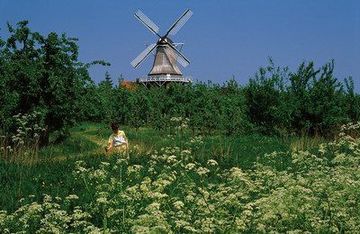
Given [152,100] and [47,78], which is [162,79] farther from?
[47,78]

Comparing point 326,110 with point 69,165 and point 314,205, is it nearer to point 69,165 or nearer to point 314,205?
point 69,165

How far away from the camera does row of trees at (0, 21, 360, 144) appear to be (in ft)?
68.4

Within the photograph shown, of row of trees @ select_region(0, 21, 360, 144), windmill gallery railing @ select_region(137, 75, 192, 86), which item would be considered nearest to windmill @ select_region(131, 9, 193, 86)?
windmill gallery railing @ select_region(137, 75, 192, 86)

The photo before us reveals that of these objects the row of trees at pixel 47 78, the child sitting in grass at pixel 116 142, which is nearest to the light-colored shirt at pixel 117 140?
the child sitting in grass at pixel 116 142

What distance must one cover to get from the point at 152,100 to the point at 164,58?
24.8 metres

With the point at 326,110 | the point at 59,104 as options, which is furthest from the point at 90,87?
the point at 326,110

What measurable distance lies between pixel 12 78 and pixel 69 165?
316 inches

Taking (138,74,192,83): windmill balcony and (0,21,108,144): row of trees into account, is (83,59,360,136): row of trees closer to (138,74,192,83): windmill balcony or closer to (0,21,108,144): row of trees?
(0,21,108,144): row of trees

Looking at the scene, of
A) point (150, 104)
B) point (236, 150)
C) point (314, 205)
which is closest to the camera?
point (314, 205)

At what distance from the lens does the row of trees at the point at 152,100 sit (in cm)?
2084

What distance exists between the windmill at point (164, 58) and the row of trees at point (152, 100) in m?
21.2

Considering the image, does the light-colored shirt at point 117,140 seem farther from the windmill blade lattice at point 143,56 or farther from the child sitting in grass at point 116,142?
the windmill blade lattice at point 143,56

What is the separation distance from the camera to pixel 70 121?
21.4 metres

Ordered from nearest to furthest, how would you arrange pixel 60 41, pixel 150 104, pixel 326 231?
pixel 326 231 → pixel 60 41 → pixel 150 104
